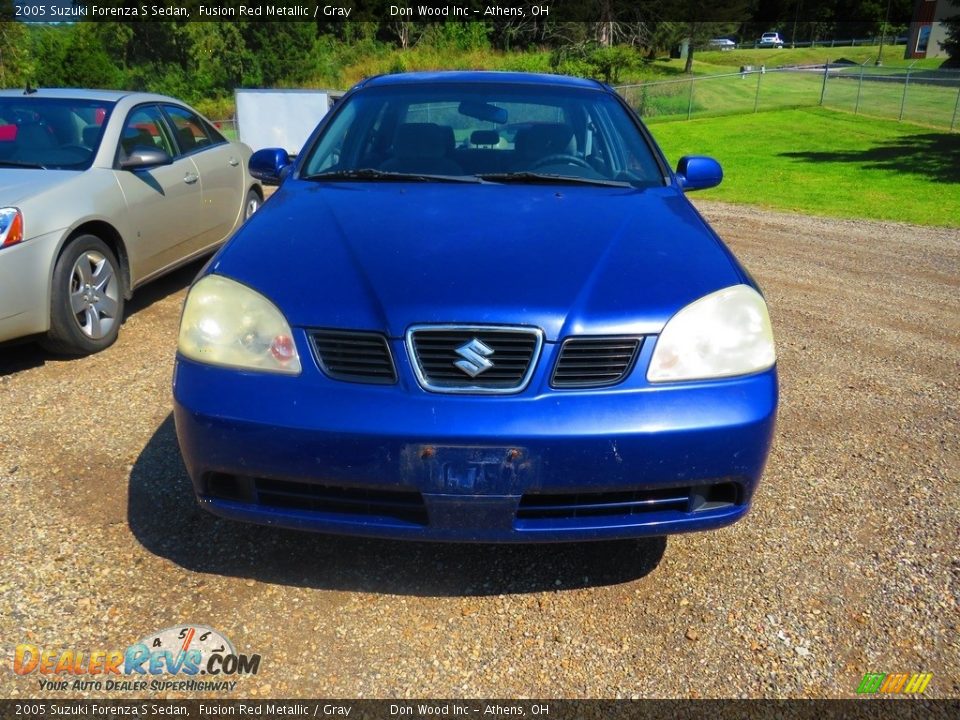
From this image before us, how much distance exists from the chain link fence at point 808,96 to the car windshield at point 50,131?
21.8m

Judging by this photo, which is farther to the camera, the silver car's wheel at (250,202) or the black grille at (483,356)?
the silver car's wheel at (250,202)

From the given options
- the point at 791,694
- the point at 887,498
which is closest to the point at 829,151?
the point at 887,498

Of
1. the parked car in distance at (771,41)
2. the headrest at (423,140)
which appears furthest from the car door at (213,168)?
the parked car in distance at (771,41)

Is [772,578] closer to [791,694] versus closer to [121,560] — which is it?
[791,694]

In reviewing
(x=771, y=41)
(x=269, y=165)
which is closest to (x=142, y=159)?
(x=269, y=165)

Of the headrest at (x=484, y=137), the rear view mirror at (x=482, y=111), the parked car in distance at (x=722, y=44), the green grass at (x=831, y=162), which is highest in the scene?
the parked car in distance at (x=722, y=44)

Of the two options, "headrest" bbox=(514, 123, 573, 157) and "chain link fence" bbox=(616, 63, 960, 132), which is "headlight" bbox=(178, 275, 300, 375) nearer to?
"headrest" bbox=(514, 123, 573, 157)

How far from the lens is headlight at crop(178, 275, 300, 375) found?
2250mm

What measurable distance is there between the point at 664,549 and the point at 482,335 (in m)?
1.16

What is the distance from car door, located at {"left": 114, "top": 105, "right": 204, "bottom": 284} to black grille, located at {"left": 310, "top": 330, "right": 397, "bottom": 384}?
10.9 feet

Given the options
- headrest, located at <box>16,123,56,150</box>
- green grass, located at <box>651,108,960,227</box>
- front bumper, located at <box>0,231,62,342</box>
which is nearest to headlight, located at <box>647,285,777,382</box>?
front bumper, located at <box>0,231,62,342</box>

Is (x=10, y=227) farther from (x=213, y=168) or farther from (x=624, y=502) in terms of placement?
(x=624, y=502)

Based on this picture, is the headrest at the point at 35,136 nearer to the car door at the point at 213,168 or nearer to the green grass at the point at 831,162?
the car door at the point at 213,168

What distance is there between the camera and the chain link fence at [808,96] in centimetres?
2384
